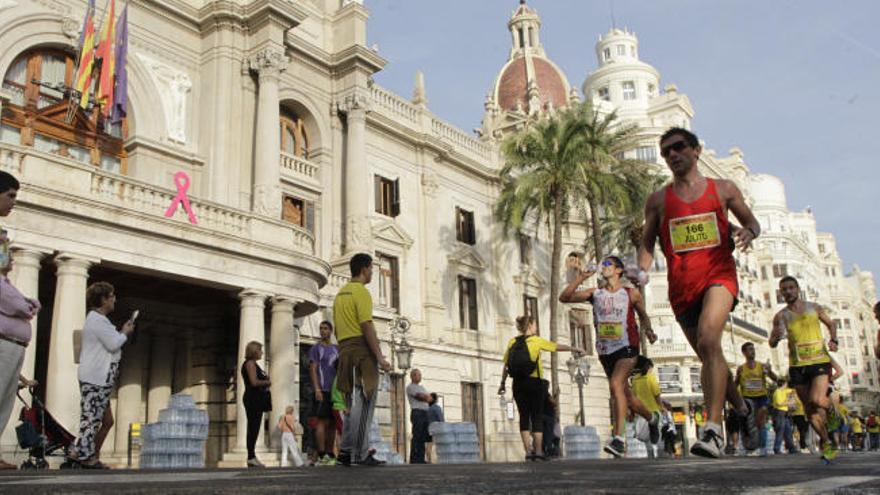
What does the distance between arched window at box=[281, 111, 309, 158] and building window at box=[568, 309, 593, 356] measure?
17.5m

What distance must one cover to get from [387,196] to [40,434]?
20.1m

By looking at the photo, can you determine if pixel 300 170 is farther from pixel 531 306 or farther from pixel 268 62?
pixel 531 306

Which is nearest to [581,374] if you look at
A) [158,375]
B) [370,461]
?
[158,375]

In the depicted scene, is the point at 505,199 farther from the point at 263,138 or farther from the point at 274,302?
the point at 274,302

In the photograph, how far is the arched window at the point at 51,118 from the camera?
1900 centimetres

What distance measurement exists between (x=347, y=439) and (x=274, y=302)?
399 inches

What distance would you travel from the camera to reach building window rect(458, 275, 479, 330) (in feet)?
107

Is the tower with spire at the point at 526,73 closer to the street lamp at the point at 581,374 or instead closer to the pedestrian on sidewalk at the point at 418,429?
the street lamp at the point at 581,374

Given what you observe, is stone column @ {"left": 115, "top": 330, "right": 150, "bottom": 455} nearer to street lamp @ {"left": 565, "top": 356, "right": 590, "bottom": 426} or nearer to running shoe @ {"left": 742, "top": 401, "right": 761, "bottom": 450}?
street lamp @ {"left": 565, "top": 356, "right": 590, "bottom": 426}

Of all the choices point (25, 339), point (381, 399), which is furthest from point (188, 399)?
point (381, 399)

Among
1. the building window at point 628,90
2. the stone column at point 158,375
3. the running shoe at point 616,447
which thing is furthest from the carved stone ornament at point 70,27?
the building window at point 628,90

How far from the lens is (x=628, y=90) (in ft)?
243

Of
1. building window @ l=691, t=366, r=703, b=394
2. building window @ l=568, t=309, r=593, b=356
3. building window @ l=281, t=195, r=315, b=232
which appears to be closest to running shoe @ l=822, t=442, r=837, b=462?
building window @ l=281, t=195, r=315, b=232

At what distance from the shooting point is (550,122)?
29.9m
